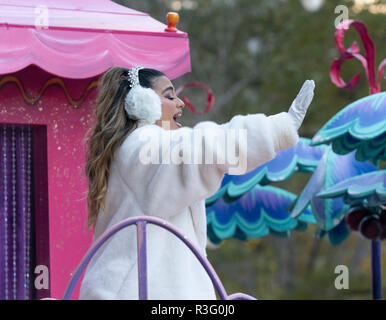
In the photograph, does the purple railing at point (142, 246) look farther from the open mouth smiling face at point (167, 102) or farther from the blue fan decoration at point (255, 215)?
the blue fan decoration at point (255, 215)

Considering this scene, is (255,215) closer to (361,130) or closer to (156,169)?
(361,130)

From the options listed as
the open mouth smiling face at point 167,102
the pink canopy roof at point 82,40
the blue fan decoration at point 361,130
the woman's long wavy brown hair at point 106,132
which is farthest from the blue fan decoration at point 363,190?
the woman's long wavy brown hair at point 106,132

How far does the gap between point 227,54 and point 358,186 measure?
9665 mm

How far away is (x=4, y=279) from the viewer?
4426 mm

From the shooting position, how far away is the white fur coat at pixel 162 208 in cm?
323

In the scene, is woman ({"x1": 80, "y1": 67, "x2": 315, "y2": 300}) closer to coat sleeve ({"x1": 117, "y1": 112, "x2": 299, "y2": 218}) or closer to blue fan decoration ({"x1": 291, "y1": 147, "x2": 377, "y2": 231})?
coat sleeve ({"x1": 117, "y1": 112, "x2": 299, "y2": 218})

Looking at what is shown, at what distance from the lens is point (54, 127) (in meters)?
4.54

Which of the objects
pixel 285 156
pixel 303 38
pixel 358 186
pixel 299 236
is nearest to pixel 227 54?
pixel 303 38

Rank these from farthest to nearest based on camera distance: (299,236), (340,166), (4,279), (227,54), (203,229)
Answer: (299,236) → (227,54) → (340,166) → (4,279) → (203,229)

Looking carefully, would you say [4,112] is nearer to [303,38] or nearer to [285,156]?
[285,156]

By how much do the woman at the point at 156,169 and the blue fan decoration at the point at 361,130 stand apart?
1431 millimetres

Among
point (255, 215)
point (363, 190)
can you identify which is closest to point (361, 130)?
point (363, 190)

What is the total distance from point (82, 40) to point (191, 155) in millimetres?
1360

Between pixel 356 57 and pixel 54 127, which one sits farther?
pixel 356 57
